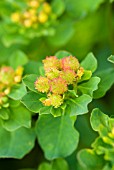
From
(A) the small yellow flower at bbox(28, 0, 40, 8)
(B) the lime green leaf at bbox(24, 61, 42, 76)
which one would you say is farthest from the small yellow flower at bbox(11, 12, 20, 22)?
(B) the lime green leaf at bbox(24, 61, 42, 76)

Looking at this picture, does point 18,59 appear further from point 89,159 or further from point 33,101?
point 89,159

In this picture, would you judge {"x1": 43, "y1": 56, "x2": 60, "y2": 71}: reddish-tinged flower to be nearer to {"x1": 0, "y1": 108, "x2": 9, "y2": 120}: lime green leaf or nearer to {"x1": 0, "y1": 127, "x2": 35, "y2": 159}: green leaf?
{"x1": 0, "y1": 108, "x2": 9, "y2": 120}: lime green leaf

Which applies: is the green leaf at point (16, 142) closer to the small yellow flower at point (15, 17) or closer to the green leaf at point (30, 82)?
the green leaf at point (30, 82)

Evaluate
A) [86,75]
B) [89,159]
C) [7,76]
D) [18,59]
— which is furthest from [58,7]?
[89,159]

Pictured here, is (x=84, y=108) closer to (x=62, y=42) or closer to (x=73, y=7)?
(x=62, y=42)

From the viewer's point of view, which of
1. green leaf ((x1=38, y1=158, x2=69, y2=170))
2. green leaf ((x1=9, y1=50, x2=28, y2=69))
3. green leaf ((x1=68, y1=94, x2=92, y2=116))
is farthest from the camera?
green leaf ((x1=9, y1=50, x2=28, y2=69))

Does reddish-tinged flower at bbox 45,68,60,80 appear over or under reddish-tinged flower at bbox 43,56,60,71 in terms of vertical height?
under
